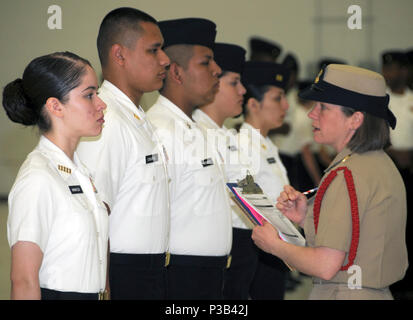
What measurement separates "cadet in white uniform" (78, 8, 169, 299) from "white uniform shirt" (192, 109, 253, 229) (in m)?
0.98

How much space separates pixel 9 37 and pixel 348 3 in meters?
4.68

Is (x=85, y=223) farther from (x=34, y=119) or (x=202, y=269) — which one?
(x=202, y=269)

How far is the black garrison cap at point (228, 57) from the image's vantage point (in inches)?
147

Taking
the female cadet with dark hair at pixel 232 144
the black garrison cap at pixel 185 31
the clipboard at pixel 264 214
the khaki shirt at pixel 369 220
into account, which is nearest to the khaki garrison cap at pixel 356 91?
the khaki shirt at pixel 369 220

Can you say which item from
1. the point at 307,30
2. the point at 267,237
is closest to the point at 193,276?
the point at 267,237

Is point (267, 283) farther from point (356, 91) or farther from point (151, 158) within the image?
point (356, 91)

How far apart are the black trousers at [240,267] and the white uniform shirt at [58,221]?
170 centimetres

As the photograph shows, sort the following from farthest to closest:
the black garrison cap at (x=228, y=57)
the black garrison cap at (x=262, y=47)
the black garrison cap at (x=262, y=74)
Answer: the black garrison cap at (x=262, y=47) < the black garrison cap at (x=262, y=74) < the black garrison cap at (x=228, y=57)

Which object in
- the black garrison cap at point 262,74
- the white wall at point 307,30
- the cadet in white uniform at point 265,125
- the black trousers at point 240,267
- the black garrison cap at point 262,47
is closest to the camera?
the black trousers at point 240,267

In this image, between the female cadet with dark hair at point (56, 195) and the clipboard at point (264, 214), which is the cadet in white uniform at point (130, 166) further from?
the clipboard at point (264, 214)

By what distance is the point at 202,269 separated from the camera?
9.25 feet

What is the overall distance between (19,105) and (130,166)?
25.8 inches

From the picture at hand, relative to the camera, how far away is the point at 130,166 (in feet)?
7.79
